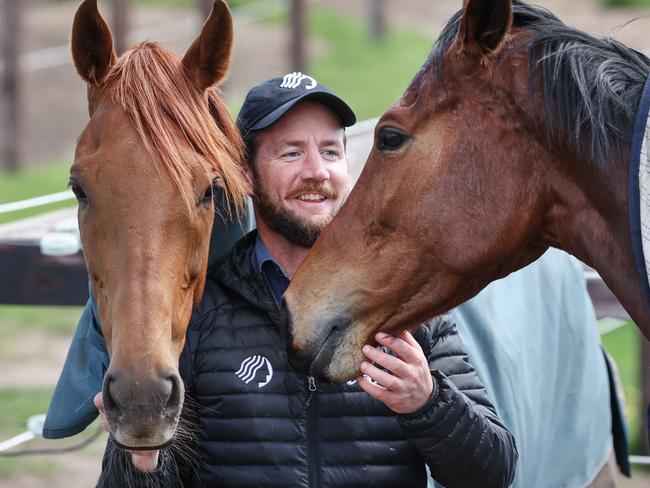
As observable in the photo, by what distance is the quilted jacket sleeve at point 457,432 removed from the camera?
275cm

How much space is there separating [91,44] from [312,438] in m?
1.24

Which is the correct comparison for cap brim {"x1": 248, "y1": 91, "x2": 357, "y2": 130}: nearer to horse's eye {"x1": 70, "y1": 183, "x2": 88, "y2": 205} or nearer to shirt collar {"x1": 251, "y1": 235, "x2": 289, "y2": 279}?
shirt collar {"x1": 251, "y1": 235, "x2": 289, "y2": 279}

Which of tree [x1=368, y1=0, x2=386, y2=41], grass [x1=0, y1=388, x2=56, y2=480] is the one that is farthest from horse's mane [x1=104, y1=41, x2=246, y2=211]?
tree [x1=368, y1=0, x2=386, y2=41]

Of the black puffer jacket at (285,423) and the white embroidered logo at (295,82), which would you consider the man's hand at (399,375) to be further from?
the white embroidered logo at (295,82)

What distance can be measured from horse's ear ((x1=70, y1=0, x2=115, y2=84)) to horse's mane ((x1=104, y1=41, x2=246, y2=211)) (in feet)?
0.18

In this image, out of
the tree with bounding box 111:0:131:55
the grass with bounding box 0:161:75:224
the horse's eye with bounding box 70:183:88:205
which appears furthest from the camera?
the grass with bounding box 0:161:75:224

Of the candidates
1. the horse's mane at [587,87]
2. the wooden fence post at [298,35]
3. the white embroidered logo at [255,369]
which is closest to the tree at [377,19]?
the wooden fence post at [298,35]

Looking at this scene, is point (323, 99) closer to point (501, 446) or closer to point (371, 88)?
point (501, 446)

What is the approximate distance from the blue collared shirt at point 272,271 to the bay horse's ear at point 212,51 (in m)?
0.51

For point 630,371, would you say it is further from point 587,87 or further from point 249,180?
point 587,87

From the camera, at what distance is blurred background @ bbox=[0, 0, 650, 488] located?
17.0ft

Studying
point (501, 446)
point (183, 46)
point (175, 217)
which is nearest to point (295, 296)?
point (175, 217)

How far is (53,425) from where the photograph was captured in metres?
3.19

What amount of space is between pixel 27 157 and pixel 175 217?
9.86 metres
